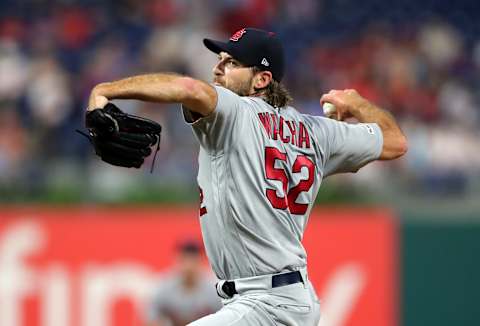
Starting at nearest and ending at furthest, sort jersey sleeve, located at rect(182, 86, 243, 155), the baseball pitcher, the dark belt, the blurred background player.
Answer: jersey sleeve, located at rect(182, 86, 243, 155), the baseball pitcher, the dark belt, the blurred background player

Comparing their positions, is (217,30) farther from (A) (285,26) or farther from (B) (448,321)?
(B) (448,321)

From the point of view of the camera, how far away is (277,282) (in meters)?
4.14

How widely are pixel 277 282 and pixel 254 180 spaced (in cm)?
45

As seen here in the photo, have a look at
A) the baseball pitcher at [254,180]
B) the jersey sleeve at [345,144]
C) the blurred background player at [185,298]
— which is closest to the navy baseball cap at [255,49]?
the baseball pitcher at [254,180]

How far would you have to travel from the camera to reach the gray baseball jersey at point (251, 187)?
404cm

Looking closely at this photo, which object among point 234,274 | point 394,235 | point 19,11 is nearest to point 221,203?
point 234,274

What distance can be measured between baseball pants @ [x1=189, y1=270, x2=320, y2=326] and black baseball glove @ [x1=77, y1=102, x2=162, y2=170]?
2.35 feet

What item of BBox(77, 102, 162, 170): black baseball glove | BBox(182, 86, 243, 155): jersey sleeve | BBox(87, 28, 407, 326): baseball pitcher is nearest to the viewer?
BBox(77, 102, 162, 170): black baseball glove

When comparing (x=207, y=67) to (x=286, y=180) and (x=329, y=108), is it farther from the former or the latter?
(x=286, y=180)

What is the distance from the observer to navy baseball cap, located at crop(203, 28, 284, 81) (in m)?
4.28

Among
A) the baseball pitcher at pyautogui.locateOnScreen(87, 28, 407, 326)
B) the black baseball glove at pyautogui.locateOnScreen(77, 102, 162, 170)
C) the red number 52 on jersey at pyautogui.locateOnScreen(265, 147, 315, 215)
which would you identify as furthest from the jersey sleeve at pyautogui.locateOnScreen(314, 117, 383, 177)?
the black baseball glove at pyautogui.locateOnScreen(77, 102, 162, 170)

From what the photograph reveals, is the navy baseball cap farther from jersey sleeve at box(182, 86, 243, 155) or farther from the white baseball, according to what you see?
the white baseball

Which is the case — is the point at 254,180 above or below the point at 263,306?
above

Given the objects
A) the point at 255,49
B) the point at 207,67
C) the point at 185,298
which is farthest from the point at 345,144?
the point at 207,67
